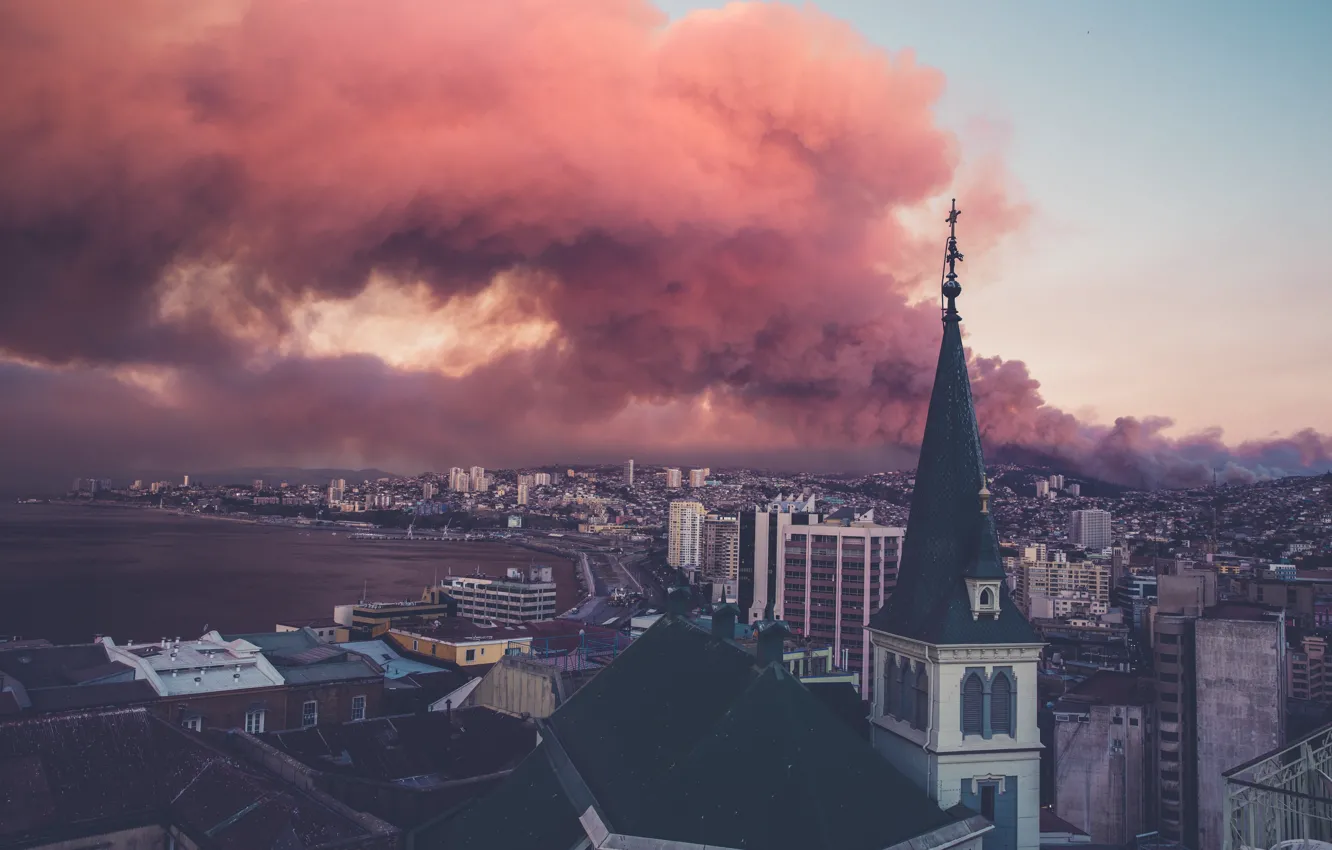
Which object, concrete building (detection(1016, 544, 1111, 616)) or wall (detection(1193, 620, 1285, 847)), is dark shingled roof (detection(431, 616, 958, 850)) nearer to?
wall (detection(1193, 620, 1285, 847))

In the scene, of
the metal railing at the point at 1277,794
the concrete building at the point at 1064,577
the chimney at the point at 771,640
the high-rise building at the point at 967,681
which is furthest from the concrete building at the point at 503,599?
the chimney at the point at 771,640

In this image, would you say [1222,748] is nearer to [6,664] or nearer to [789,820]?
[789,820]

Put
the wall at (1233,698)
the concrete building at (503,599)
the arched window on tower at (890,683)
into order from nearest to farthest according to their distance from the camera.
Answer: the arched window on tower at (890,683) → the wall at (1233,698) → the concrete building at (503,599)

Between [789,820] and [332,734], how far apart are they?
63.2 feet

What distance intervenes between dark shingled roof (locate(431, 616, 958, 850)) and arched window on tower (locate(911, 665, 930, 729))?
5.68 feet

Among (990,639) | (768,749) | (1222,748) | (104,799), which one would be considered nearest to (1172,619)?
(1222,748)

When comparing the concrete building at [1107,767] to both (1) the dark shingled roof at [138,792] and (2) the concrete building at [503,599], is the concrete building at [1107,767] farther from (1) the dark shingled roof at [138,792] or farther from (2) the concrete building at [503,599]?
(2) the concrete building at [503,599]

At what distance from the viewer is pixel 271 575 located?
543 ft

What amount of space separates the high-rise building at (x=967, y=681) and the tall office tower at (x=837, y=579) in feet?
185

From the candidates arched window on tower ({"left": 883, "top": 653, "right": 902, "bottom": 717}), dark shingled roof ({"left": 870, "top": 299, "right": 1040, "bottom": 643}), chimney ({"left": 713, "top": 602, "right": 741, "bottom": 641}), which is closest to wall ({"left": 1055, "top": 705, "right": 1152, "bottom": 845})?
chimney ({"left": 713, "top": 602, "right": 741, "bottom": 641})

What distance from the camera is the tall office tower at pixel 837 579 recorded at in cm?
7419

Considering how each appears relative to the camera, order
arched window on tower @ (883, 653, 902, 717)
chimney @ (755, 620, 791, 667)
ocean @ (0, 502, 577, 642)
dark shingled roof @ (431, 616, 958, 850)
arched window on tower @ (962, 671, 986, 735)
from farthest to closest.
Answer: ocean @ (0, 502, 577, 642), arched window on tower @ (883, 653, 902, 717), arched window on tower @ (962, 671, 986, 735), chimney @ (755, 620, 791, 667), dark shingled roof @ (431, 616, 958, 850)

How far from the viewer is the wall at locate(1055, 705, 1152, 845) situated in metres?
49.9

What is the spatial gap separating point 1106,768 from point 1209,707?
6003 millimetres
